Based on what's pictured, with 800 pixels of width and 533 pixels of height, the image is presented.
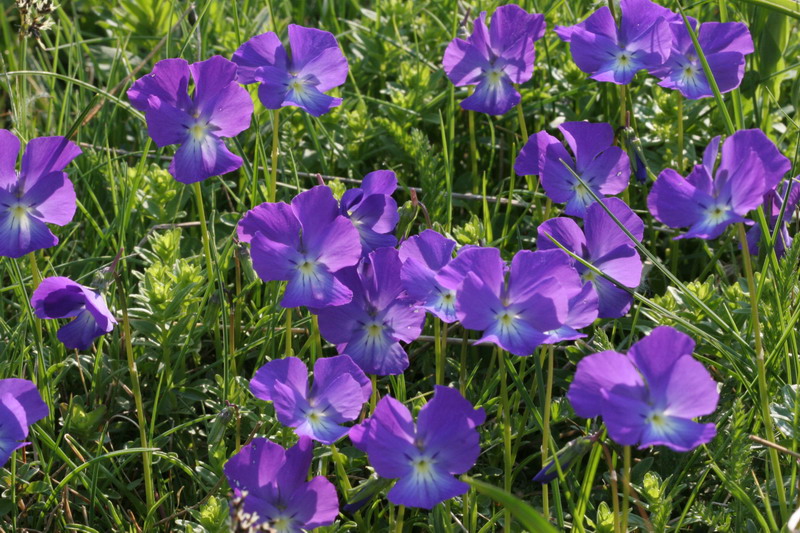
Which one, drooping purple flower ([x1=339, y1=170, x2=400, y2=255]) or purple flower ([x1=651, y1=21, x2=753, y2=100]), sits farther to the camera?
purple flower ([x1=651, y1=21, x2=753, y2=100])

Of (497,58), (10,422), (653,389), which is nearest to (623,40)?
(497,58)

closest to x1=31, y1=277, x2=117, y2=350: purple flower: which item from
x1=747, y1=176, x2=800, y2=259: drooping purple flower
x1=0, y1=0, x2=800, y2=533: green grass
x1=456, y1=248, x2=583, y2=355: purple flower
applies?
x1=0, y1=0, x2=800, y2=533: green grass

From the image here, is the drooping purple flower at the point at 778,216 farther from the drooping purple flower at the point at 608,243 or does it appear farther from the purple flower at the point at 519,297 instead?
the purple flower at the point at 519,297

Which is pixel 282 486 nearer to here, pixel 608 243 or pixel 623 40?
→ pixel 608 243

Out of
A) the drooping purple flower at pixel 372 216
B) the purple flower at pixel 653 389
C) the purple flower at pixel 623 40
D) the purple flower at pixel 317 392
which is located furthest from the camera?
the purple flower at pixel 623 40

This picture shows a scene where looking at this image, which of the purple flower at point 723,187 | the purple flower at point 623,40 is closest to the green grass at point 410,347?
the purple flower at point 623,40

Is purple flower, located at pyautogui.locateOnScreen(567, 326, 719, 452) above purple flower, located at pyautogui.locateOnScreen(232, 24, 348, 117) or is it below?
below

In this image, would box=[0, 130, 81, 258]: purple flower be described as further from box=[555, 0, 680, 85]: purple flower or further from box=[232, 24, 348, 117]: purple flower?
box=[555, 0, 680, 85]: purple flower

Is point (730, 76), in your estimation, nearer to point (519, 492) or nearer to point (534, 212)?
point (534, 212)
